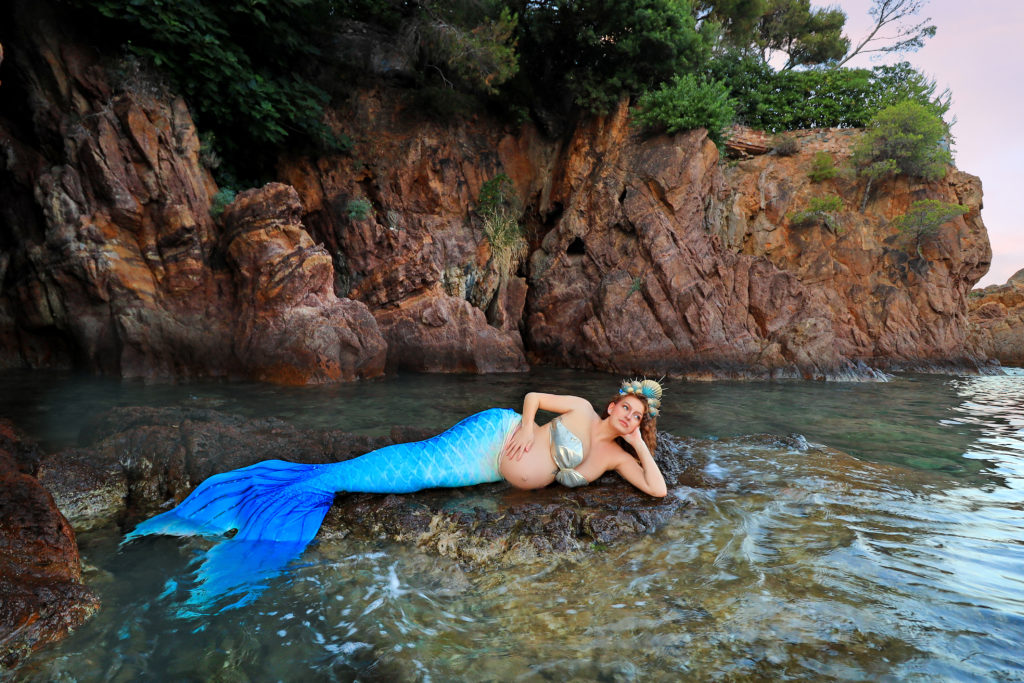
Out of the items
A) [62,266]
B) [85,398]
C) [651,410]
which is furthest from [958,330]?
[62,266]

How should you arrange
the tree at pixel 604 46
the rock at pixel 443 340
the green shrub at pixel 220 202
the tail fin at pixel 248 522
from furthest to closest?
the tree at pixel 604 46
the rock at pixel 443 340
the green shrub at pixel 220 202
the tail fin at pixel 248 522

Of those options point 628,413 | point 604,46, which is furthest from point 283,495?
point 604,46

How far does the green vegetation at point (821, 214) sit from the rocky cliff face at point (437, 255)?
0.51ft

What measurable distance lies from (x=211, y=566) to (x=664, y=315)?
12.5m

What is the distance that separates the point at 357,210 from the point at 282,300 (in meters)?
4.37

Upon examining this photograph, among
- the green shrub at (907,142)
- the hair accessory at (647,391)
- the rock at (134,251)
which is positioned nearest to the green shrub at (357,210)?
the rock at (134,251)

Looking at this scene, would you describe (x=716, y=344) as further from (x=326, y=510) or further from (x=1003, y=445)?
(x=326, y=510)

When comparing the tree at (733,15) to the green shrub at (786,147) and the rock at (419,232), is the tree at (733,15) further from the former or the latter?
the rock at (419,232)

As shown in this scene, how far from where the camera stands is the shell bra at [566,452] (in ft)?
→ 11.7

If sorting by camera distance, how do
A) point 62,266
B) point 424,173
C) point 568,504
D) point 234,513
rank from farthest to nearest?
point 424,173
point 62,266
point 568,504
point 234,513

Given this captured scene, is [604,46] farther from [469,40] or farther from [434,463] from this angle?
[434,463]

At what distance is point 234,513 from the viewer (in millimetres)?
3111

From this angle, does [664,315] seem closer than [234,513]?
No

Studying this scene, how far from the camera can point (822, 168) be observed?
17516 millimetres
